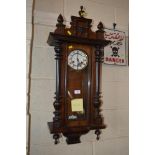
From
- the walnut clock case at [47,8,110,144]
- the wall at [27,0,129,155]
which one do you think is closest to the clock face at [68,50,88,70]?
the walnut clock case at [47,8,110,144]

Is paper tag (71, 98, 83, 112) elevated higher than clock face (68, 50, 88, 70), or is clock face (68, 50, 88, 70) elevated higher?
clock face (68, 50, 88, 70)

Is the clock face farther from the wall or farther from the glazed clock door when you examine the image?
the wall

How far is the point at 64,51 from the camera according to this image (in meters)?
1.52

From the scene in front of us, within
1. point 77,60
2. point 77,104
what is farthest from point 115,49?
point 77,104

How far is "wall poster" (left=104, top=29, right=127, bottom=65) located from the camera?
1.89 metres

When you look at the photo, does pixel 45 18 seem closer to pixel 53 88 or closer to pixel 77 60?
pixel 77 60

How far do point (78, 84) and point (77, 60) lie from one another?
0.72ft

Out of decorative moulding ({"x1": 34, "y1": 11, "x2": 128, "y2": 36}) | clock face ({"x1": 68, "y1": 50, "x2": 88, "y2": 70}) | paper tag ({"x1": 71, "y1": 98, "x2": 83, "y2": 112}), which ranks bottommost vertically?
paper tag ({"x1": 71, "y1": 98, "x2": 83, "y2": 112})

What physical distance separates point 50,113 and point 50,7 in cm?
101

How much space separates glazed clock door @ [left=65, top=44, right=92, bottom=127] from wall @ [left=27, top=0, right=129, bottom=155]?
199 millimetres

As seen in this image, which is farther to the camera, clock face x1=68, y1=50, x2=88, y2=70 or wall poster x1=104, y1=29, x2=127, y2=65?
wall poster x1=104, y1=29, x2=127, y2=65
